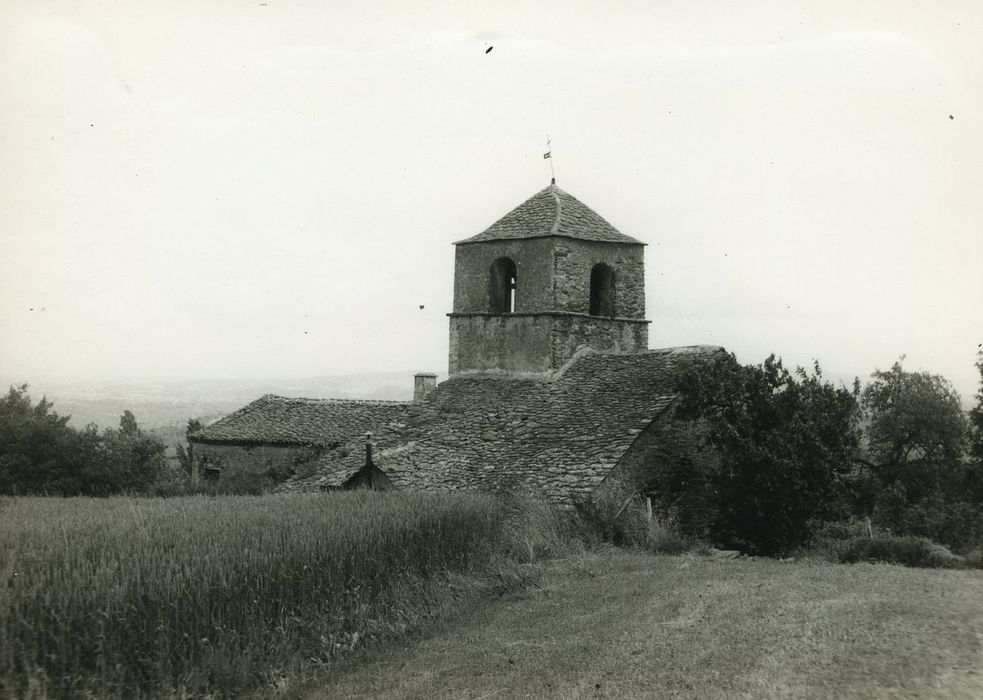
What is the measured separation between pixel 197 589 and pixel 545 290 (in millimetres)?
14472

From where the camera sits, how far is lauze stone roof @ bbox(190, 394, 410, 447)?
1132 inches

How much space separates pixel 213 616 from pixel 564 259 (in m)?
14.9

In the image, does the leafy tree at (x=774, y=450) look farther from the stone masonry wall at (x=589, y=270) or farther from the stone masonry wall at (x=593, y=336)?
the stone masonry wall at (x=589, y=270)

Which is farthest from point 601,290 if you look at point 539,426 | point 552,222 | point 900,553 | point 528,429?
point 900,553

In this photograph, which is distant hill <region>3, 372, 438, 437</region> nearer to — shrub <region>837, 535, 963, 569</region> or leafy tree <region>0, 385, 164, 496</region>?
leafy tree <region>0, 385, 164, 496</region>

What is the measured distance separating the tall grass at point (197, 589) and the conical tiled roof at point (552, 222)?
443 inches

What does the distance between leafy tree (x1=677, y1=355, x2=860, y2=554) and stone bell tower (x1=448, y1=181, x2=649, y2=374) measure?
5.56m

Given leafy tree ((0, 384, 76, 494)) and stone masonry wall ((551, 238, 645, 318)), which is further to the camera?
leafy tree ((0, 384, 76, 494))

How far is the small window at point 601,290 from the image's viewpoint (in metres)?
22.3

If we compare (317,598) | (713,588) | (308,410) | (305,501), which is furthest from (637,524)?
(308,410)

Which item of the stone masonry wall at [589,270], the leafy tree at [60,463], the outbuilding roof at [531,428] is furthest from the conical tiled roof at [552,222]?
the leafy tree at [60,463]

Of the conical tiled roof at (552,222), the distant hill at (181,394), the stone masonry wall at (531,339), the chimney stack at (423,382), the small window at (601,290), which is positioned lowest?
the distant hill at (181,394)

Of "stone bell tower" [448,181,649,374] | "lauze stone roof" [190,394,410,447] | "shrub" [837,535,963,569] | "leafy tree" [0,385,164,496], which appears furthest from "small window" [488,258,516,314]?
"leafy tree" [0,385,164,496]

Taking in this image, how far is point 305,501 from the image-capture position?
1352cm
